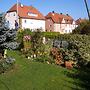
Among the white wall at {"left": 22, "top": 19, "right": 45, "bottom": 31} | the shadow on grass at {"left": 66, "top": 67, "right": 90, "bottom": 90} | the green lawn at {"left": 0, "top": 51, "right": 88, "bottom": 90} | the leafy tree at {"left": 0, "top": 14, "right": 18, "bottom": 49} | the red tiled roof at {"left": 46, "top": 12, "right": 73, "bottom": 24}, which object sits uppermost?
the red tiled roof at {"left": 46, "top": 12, "right": 73, "bottom": 24}

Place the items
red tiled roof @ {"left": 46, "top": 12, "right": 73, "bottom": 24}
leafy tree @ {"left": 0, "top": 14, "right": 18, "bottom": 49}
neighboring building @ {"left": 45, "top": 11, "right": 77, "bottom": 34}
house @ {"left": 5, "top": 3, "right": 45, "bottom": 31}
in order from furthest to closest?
red tiled roof @ {"left": 46, "top": 12, "right": 73, "bottom": 24}, neighboring building @ {"left": 45, "top": 11, "right": 77, "bottom": 34}, house @ {"left": 5, "top": 3, "right": 45, "bottom": 31}, leafy tree @ {"left": 0, "top": 14, "right": 18, "bottom": 49}

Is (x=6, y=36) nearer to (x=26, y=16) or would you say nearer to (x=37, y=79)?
(x=37, y=79)

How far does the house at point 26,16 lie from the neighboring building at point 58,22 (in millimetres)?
7537

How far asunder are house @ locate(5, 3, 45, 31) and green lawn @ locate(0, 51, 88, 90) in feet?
192

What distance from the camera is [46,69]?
16.0 m

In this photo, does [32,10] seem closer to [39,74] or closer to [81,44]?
[81,44]

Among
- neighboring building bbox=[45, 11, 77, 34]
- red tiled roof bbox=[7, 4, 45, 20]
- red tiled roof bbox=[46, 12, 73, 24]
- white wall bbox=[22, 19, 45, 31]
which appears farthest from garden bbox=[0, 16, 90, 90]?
red tiled roof bbox=[46, 12, 73, 24]

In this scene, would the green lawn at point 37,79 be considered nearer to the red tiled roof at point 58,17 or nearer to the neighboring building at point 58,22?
the neighboring building at point 58,22

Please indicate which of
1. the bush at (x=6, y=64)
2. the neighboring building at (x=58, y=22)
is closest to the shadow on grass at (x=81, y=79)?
the bush at (x=6, y=64)

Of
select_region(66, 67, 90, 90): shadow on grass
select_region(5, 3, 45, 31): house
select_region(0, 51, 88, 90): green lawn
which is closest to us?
select_region(0, 51, 88, 90): green lawn

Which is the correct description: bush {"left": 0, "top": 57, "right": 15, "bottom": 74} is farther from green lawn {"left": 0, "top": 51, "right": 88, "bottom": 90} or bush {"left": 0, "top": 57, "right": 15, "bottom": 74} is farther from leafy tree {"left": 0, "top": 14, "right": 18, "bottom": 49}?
leafy tree {"left": 0, "top": 14, "right": 18, "bottom": 49}

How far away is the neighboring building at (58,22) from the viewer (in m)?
90.7

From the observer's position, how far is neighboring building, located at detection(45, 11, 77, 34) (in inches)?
3572

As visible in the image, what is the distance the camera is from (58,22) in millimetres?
92812
